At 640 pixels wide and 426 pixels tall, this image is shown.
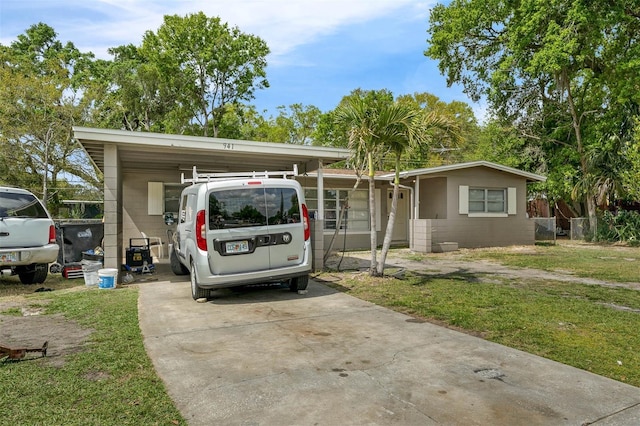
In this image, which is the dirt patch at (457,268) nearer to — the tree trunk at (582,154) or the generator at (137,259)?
the generator at (137,259)

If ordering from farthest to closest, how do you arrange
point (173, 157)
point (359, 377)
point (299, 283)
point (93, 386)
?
point (173, 157) < point (299, 283) < point (359, 377) < point (93, 386)

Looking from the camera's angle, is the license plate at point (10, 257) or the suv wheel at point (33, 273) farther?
the suv wheel at point (33, 273)

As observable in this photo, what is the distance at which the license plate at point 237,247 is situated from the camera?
6.38 meters

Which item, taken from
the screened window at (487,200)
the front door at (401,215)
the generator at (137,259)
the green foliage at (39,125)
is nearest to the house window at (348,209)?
the front door at (401,215)

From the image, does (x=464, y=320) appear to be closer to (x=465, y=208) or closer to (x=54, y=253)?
(x=54, y=253)

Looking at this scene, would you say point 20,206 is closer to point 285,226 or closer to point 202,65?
point 285,226

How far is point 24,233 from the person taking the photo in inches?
295

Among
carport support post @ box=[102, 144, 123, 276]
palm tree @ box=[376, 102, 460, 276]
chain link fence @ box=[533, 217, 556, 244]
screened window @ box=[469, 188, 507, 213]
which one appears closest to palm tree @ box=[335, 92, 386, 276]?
palm tree @ box=[376, 102, 460, 276]

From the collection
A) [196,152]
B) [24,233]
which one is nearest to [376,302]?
[196,152]

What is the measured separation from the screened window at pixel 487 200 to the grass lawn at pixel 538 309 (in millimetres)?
5958

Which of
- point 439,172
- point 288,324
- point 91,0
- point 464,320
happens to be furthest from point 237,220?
point 439,172

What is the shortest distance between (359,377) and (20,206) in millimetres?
7180

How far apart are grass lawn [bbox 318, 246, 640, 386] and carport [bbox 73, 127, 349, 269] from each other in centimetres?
277

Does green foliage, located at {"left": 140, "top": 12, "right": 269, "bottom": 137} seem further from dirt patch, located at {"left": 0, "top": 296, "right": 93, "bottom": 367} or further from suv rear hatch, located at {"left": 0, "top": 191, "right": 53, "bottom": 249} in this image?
dirt patch, located at {"left": 0, "top": 296, "right": 93, "bottom": 367}
